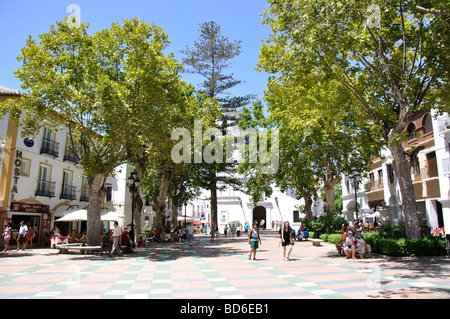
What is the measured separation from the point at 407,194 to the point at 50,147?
78.2 ft

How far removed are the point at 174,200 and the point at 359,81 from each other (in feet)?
70.6

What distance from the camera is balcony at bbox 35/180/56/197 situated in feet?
76.6

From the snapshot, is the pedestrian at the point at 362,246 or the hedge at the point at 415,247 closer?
the hedge at the point at 415,247

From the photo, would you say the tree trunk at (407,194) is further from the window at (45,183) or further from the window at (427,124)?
the window at (45,183)

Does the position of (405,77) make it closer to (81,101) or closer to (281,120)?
(281,120)

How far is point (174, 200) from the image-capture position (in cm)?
3225

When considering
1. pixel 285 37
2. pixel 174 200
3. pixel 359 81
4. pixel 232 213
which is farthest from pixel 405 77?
pixel 232 213

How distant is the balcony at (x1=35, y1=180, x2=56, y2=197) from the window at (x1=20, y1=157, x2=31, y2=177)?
141 centimetres

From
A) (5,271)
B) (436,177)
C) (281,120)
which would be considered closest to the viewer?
(5,271)

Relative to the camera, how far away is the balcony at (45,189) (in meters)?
23.3

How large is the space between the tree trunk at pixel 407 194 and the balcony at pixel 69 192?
23.8m

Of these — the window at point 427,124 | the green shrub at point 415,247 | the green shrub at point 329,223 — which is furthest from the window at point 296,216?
the green shrub at point 415,247

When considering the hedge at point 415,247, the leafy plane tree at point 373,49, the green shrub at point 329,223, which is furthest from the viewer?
the green shrub at point 329,223

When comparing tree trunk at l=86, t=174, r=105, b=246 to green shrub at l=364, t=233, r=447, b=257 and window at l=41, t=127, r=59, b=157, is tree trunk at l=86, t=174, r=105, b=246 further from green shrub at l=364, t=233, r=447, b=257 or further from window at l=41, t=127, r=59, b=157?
green shrub at l=364, t=233, r=447, b=257
